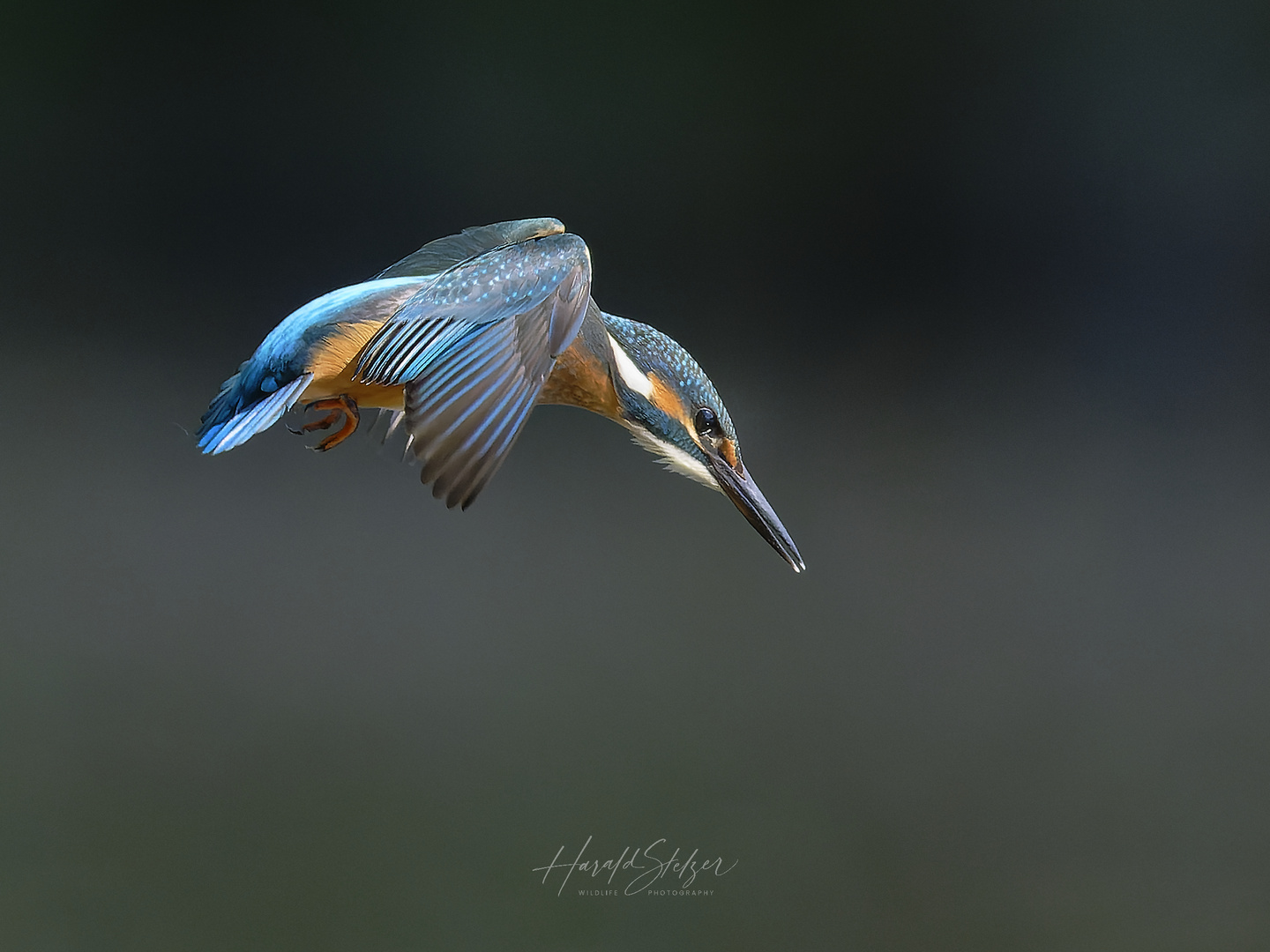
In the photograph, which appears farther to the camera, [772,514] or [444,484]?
[772,514]

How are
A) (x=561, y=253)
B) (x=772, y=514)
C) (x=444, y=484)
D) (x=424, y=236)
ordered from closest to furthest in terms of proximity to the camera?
(x=444, y=484) → (x=561, y=253) → (x=772, y=514) → (x=424, y=236)

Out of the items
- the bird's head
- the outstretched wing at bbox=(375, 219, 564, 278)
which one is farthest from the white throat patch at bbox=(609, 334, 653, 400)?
the outstretched wing at bbox=(375, 219, 564, 278)

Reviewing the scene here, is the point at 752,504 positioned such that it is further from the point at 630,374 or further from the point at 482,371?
the point at 482,371

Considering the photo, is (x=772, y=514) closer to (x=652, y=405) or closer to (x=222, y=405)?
(x=652, y=405)

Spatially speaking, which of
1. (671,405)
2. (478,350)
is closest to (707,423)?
(671,405)

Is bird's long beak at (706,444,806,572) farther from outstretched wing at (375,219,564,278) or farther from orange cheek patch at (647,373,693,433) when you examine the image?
outstretched wing at (375,219,564,278)

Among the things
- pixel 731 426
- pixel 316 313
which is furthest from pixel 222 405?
pixel 731 426

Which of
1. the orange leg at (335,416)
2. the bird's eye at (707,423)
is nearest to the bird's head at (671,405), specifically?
the bird's eye at (707,423)

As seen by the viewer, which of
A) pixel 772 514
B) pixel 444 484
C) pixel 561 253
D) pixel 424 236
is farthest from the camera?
pixel 424 236
